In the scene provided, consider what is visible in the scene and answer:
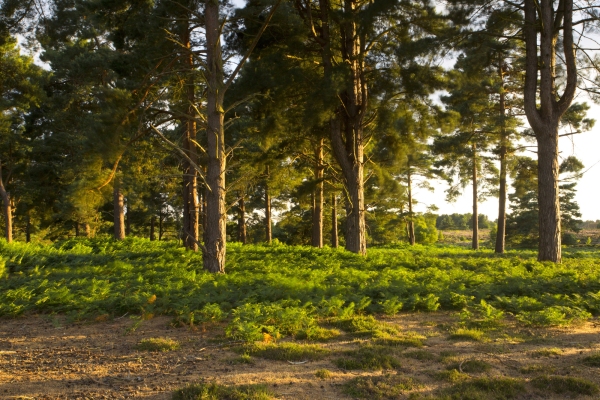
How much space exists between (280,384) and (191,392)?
749 millimetres

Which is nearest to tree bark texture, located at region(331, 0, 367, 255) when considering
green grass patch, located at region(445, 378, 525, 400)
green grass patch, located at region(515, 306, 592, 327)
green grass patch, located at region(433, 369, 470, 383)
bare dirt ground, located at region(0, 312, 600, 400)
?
green grass patch, located at region(515, 306, 592, 327)

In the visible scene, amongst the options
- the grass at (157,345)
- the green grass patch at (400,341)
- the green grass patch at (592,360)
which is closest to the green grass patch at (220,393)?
the grass at (157,345)

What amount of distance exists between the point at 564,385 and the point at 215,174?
6939 mm

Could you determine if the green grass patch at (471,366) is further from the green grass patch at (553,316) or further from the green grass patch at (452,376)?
the green grass patch at (553,316)

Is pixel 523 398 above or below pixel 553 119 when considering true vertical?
below

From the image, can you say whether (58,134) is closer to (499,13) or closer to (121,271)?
(121,271)

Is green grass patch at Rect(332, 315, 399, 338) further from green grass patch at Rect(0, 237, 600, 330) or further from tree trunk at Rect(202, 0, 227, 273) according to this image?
tree trunk at Rect(202, 0, 227, 273)

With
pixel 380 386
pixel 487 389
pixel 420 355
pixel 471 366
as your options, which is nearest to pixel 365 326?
pixel 420 355

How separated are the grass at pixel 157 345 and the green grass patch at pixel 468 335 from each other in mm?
3112

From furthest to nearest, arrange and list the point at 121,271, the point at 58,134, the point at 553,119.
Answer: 1. the point at 58,134
2. the point at 553,119
3. the point at 121,271

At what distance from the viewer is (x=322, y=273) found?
8625mm

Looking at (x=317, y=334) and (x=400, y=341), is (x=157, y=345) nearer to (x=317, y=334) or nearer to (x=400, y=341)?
(x=317, y=334)

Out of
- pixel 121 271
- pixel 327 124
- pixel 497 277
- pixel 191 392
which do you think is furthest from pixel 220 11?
pixel 191 392

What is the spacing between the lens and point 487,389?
3.62 metres
